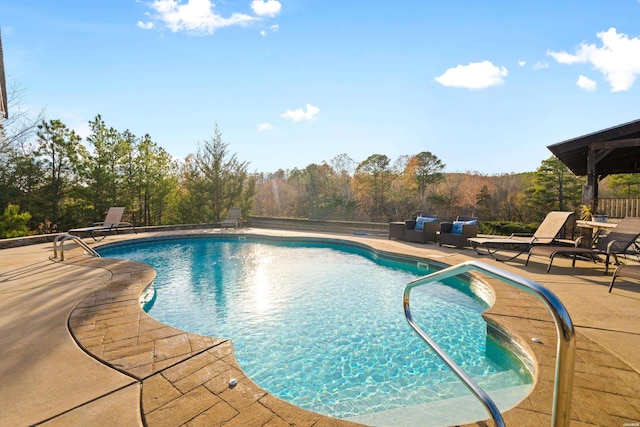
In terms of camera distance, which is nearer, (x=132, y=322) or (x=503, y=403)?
(x=503, y=403)

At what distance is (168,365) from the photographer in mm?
2244

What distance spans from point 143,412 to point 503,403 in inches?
95.6

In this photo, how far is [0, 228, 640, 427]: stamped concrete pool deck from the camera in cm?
173

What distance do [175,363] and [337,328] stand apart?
6.29 feet

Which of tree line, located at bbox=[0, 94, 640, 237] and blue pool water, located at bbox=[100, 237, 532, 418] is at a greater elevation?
tree line, located at bbox=[0, 94, 640, 237]

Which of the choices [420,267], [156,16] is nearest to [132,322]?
[420,267]

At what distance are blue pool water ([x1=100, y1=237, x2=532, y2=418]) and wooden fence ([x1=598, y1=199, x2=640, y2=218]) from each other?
23.7ft

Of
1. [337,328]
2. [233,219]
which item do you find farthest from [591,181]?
[233,219]

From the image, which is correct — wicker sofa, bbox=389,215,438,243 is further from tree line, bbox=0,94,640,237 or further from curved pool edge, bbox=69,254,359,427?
tree line, bbox=0,94,640,237

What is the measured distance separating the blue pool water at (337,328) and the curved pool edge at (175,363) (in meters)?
0.50

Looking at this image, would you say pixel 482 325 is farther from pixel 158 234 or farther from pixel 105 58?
pixel 105 58

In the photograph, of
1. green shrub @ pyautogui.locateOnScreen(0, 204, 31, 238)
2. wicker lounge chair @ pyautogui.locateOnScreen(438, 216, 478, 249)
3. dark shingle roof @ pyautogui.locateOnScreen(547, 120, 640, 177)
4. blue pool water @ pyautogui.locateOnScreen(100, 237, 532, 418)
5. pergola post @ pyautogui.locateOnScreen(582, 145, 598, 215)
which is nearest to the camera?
blue pool water @ pyautogui.locateOnScreen(100, 237, 532, 418)

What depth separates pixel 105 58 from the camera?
876 cm

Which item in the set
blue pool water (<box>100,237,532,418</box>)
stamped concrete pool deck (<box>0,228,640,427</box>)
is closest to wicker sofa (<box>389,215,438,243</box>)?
blue pool water (<box>100,237,532,418</box>)
